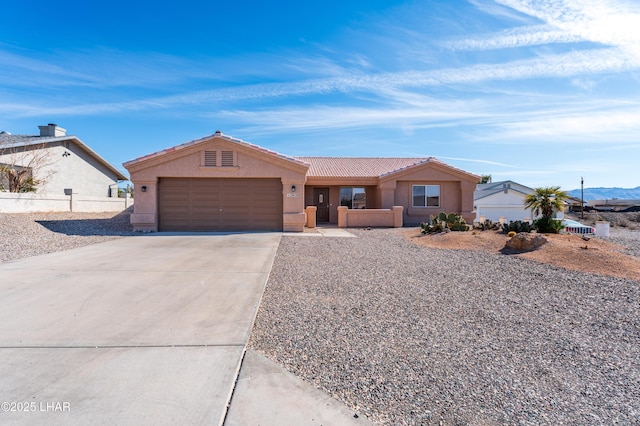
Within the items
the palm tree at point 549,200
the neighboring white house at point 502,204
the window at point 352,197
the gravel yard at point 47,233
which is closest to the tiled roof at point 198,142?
the gravel yard at point 47,233

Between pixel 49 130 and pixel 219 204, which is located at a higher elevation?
pixel 49 130

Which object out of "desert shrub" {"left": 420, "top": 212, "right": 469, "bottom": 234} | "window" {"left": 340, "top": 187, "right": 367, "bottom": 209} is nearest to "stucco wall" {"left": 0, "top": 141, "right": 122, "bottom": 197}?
"window" {"left": 340, "top": 187, "right": 367, "bottom": 209}

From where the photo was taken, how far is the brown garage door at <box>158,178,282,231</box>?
16.8 metres

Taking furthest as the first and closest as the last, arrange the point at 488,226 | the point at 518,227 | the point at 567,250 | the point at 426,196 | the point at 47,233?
the point at 426,196 < the point at 488,226 < the point at 518,227 < the point at 47,233 < the point at 567,250

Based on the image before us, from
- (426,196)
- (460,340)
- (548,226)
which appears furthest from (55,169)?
(548,226)

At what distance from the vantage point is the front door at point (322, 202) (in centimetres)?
2309

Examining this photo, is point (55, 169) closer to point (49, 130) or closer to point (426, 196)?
point (49, 130)

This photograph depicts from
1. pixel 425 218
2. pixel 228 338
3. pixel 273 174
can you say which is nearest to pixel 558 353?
pixel 228 338

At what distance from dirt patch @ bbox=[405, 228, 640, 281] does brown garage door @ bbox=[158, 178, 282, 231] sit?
670cm

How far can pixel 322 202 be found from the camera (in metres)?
23.2

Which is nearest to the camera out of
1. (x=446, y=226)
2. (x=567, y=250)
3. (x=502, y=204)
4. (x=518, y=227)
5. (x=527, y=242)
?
(x=567, y=250)

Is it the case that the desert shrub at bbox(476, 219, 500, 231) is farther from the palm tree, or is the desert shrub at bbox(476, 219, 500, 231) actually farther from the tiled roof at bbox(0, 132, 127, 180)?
the tiled roof at bbox(0, 132, 127, 180)

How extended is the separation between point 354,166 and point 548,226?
545 inches

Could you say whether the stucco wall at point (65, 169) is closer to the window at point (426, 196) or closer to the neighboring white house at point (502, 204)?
the window at point (426, 196)
